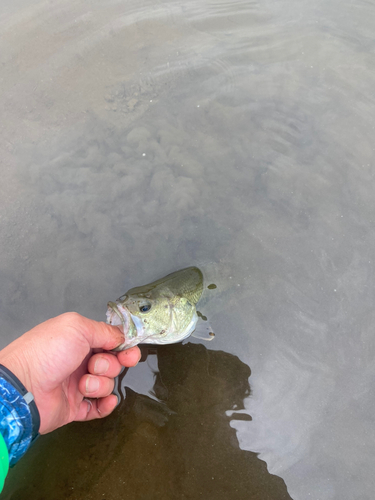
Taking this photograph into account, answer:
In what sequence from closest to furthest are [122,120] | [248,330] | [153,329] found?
1. [153,329]
2. [248,330]
3. [122,120]

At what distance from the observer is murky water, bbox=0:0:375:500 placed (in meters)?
2.96

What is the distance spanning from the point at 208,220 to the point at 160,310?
49.4 inches

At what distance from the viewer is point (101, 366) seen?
2.74 metres

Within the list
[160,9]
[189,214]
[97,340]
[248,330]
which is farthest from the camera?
[160,9]

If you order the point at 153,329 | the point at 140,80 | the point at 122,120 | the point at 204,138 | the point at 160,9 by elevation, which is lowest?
the point at 153,329

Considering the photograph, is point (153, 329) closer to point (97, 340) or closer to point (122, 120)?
point (97, 340)

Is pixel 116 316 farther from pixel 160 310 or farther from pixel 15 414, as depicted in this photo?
pixel 15 414

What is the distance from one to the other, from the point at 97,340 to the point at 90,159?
2.24m

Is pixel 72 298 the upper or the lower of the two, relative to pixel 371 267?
upper

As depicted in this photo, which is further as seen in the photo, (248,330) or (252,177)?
(252,177)

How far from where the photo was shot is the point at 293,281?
344 centimetres

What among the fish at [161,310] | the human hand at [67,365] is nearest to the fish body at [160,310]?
the fish at [161,310]

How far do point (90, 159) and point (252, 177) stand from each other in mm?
2007

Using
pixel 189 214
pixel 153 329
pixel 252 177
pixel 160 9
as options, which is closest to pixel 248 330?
Result: pixel 153 329
